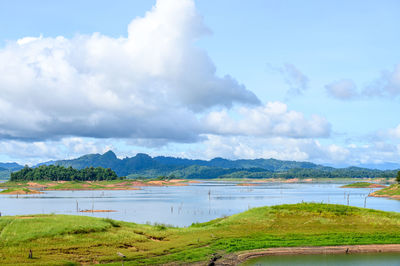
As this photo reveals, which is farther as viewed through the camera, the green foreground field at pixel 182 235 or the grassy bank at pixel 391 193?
the grassy bank at pixel 391 193

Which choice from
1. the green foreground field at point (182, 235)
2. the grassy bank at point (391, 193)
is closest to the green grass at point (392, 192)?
the grassy bank at point (391, 193)

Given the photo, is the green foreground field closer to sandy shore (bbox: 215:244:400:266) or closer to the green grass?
sandy shore (bbox: 215:244:400:266)

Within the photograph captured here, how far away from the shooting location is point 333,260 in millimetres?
48625

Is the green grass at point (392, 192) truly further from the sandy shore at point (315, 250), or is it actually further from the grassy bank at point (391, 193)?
the sandy shore at point (315, 250)

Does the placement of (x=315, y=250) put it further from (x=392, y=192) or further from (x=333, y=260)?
(x=392, y=192)

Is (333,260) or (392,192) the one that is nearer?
(333,260)

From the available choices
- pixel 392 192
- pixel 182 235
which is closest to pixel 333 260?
pixel 182 235

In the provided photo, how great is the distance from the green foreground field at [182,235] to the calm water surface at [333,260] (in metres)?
3.01

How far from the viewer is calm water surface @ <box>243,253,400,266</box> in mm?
46844

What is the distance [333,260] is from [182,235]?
1961cm

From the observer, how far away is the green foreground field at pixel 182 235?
4216 centimetres

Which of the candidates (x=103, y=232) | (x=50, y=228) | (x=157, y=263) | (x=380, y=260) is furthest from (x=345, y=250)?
(x=50, y=228)

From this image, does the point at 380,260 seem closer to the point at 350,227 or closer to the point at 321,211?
the point at 350,227

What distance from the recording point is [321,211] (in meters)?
70.0
